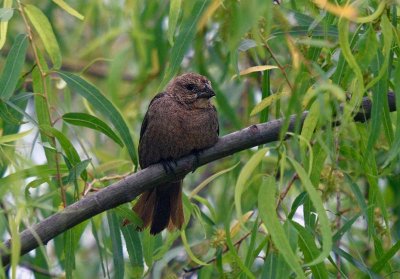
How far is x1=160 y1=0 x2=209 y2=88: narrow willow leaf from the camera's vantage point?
129 inches

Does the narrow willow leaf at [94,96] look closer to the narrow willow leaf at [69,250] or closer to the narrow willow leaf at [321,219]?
the narrow willow leaf at [69,250]

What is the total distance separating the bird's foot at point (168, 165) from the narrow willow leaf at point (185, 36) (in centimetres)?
52

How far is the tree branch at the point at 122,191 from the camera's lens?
10.8 ft

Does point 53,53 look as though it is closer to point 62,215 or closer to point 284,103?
point 62,215

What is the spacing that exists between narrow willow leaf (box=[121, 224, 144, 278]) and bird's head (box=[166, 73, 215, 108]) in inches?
42.6

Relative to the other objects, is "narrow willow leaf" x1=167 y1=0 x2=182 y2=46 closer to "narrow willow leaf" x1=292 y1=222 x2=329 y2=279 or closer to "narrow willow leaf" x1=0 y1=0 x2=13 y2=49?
"narrow willow leaf" x1=0 y1=0 x2=13 y2=49

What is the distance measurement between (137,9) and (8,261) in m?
2.22

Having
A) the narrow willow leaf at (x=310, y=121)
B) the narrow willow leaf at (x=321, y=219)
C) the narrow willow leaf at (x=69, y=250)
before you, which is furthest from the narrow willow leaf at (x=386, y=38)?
the narrow willow leaf at (x=69, y=250)

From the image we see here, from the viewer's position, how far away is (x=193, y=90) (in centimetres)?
478

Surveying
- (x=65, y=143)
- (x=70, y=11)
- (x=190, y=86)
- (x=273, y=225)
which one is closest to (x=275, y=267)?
(x=273, y=225)

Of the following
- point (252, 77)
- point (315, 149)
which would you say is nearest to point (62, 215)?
point (315, 149)

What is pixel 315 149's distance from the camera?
11.4ft

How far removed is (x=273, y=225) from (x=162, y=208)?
5.45 feet

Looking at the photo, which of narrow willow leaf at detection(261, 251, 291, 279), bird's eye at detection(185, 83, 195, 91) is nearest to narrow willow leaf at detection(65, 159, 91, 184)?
narrow willow leaf at detection(261, 251, 291, 279)
